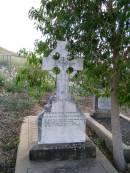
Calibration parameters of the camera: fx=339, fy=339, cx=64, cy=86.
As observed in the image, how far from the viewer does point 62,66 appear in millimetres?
5730

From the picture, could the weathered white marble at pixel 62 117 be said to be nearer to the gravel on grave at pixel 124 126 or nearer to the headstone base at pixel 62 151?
the headstone base at pixel 62 151

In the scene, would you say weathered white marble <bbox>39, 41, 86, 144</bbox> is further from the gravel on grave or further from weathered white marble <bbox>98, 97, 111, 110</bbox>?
weathered white marble <bbox>98, 97, 111, 110</bbox>

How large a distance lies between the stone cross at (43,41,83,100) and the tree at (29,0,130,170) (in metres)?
A: 0.12

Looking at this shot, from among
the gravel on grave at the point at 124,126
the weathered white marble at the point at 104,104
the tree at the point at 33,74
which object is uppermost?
the tree at the point at 33,74

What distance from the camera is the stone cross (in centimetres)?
552

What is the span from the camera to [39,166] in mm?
5258

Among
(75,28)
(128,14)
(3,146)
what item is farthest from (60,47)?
(3,146)

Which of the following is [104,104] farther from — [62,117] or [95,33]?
[95,33]

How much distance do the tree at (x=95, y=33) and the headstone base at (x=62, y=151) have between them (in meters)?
0.97

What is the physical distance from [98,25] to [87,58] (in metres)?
0.58

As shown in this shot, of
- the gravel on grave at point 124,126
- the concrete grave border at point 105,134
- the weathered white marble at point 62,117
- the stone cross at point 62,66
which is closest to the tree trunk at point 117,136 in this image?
the concrete grave border at point 105,134

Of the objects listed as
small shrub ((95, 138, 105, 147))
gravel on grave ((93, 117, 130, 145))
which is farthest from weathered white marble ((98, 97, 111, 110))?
small shrub ((95, 138, 105, 147))

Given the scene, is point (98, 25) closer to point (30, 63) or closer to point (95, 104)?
point (30, 63)

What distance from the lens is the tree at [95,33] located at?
4984 mm
